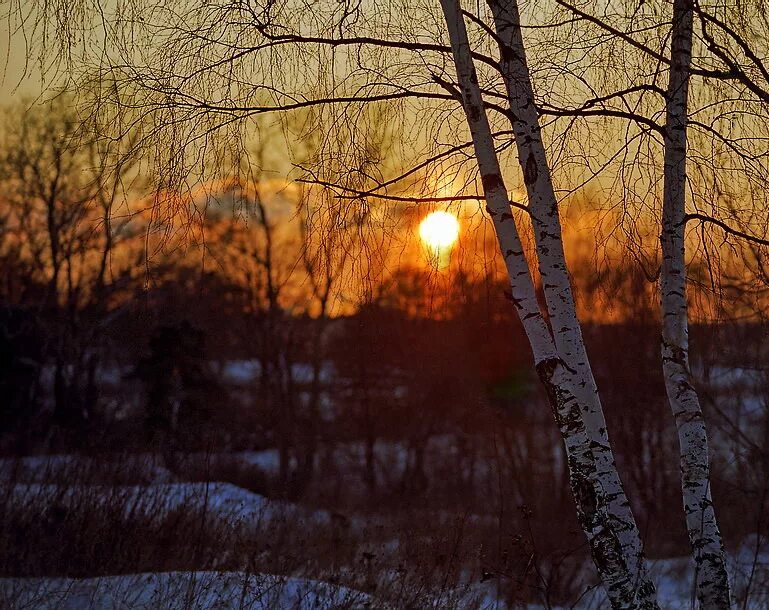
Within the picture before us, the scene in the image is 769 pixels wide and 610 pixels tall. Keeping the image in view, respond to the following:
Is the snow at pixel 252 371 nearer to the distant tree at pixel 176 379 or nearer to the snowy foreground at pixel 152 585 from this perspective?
the distant tree at pixel 176 379

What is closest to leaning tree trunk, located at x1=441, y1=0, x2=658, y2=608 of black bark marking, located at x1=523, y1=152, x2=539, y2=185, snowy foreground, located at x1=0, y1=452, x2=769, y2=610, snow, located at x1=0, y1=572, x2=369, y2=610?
black bark marking, located at x1=523, y1=152, x2=539, y2=185

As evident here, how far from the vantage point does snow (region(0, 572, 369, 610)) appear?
177 inches

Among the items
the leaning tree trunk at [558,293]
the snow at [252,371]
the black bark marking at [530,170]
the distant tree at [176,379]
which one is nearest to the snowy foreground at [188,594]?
the leaning tree trunk at [558,293]

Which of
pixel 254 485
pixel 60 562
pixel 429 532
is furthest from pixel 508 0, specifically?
pixel 254 485

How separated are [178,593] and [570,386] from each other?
275cm

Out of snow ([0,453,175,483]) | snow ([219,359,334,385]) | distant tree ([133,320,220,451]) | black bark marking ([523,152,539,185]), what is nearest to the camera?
black bark marking ([523,152,539,185])

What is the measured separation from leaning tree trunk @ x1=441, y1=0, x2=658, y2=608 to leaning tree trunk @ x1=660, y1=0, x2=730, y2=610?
2.02 feet

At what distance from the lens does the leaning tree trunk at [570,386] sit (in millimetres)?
3605

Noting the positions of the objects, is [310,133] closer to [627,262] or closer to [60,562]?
[627,262]

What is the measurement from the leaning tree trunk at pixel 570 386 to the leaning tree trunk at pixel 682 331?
2.02ft

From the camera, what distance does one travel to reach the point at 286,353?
2606 centimetres

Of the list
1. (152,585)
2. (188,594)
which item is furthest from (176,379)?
(188,594)

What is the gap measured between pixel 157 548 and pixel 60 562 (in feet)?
3.29

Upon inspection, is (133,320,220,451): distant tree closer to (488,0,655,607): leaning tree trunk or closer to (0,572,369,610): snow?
(0,572,369,610): snow
